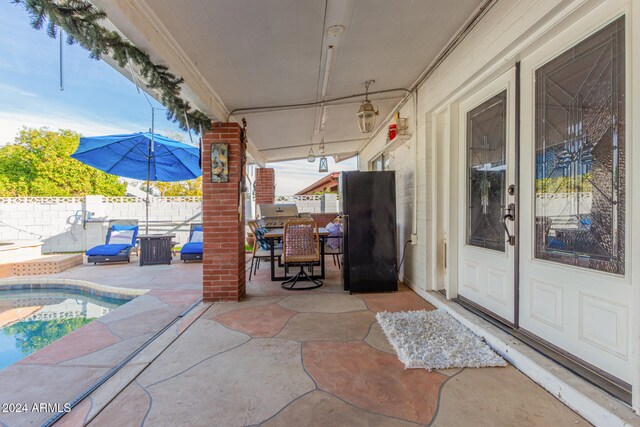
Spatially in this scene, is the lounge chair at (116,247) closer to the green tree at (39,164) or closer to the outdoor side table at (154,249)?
the outdoor side table at (154,249)

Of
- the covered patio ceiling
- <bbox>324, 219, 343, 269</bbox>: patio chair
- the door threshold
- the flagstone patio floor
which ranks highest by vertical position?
the covered patio ceiling

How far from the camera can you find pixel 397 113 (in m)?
4.38

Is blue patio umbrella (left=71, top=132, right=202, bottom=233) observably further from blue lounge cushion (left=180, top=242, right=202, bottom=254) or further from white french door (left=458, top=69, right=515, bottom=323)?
white french door (left=458, top=69, right=515, bottom=323)

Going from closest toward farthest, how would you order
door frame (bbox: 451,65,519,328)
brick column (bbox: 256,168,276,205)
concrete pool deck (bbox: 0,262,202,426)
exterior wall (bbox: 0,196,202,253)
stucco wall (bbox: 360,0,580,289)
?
concrete pool deck (bbox: 0,262,202,426) → stucco wall (bbox: 360,0,580,289) → door frame (bbox: 451,65,519,328) → brick column (bbox: 256,168,276,205) → exterior wall (bbox: 0,196,202,253)

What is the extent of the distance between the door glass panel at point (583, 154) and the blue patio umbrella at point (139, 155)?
4514mm

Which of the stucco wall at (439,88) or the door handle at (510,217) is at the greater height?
the stucco wall at (439,88)

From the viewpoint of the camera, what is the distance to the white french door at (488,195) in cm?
238

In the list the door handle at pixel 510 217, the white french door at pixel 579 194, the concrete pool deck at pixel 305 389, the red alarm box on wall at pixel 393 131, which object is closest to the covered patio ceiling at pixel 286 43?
the red alarm box on wall at pixel 393 131

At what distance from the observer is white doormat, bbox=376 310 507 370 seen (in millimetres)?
2057

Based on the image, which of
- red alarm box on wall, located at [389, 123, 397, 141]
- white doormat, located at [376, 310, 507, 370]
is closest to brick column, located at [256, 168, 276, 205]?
red alarm box on wall, located at [389, 123, 397, 141]

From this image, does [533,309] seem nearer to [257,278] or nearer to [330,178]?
[257,278]

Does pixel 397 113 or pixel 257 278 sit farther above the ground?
pixel 397 113

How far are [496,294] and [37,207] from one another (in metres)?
11.8

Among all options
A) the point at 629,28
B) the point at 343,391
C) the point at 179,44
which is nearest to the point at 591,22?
the point at 629,28
